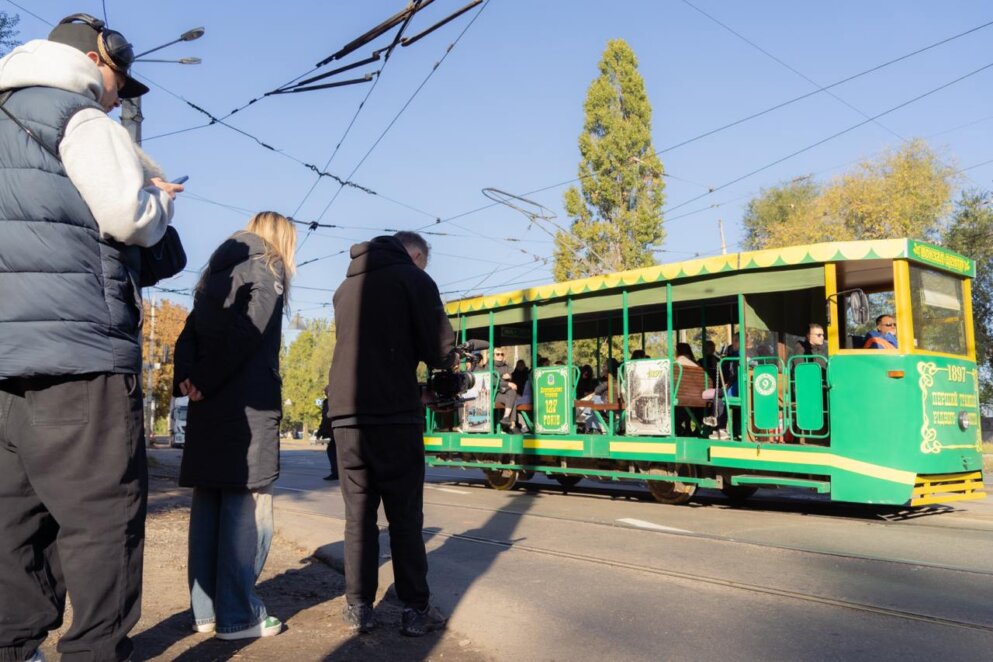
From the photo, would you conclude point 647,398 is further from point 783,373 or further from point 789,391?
point 789,391

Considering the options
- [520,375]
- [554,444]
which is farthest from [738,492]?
[520,375]

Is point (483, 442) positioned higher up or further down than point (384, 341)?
→ further down

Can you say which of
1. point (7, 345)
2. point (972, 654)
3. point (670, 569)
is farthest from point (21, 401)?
point (670, 569)

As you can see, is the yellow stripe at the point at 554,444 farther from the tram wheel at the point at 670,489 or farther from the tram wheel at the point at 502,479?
the tram wheel at the point at 670,489

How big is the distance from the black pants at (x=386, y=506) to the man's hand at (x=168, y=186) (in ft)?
5.60

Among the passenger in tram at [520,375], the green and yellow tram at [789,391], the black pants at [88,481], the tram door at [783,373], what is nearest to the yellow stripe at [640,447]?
the green and yellow tram at [789,391]

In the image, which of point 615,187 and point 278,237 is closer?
point 278,237

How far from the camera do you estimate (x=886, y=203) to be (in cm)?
3091

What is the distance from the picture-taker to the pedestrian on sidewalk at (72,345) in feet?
8.14

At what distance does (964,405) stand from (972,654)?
22.0ft

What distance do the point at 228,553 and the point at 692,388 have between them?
8.54 meters

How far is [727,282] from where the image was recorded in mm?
10930

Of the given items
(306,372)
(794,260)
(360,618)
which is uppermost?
(306,372)

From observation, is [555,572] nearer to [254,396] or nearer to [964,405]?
[254,396]
